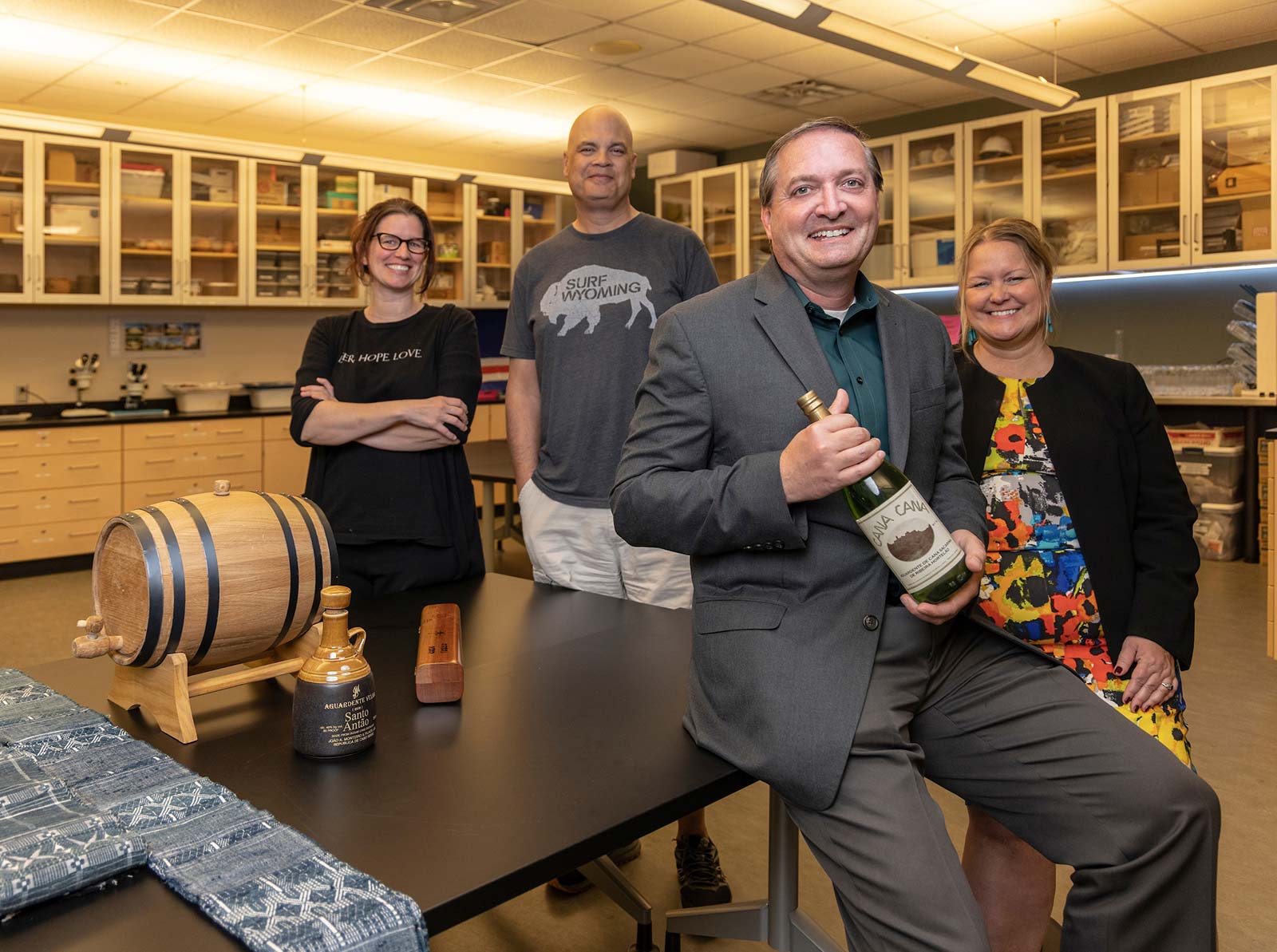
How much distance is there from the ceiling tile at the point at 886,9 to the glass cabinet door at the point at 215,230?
13.3 feet

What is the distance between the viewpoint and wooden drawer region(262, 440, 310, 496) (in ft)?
22.6

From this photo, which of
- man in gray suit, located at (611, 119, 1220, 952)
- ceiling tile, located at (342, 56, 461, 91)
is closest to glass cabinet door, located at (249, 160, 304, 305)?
ceiling tile, located at (342, 56, 461, 91)

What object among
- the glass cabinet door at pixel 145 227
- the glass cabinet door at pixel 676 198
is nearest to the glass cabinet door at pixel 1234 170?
the glass cabinet door at pixel 676 198

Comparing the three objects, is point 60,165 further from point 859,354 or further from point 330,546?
point 859,354

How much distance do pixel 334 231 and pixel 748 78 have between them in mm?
3100

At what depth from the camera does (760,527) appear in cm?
128

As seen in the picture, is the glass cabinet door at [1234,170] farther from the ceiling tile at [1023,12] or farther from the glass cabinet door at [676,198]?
the glass cabinet door at [676,198]

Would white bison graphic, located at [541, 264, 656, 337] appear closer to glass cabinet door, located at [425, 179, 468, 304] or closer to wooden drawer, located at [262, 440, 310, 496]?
wooden drawer, located at [262, 440, 310, 496]

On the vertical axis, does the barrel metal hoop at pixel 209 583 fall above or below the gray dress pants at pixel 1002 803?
above

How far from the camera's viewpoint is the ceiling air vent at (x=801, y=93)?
21.5 feet

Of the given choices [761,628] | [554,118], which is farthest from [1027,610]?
[554,118]

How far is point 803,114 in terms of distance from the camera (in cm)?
733

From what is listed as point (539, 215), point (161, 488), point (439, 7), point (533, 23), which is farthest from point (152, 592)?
point (539, 215)

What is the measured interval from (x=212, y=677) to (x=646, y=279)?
4.72 ft
